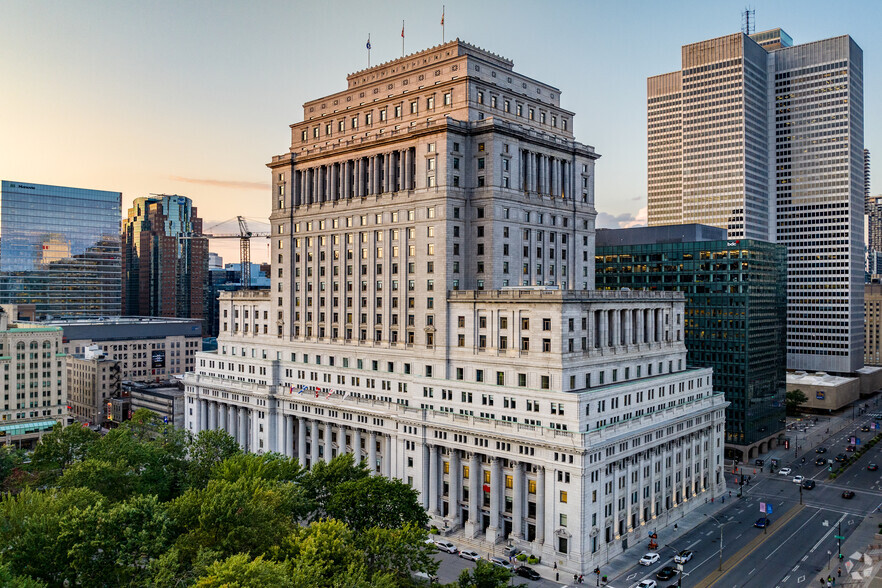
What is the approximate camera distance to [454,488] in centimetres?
11581

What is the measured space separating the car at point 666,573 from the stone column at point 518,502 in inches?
817

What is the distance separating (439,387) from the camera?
12162 centimetres

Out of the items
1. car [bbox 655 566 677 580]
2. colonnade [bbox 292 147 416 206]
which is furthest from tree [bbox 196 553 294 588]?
colonnade [bbox 292 147 416 206]

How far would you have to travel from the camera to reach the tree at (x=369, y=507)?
9125cm

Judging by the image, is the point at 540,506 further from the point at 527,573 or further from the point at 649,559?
the point at 649,559

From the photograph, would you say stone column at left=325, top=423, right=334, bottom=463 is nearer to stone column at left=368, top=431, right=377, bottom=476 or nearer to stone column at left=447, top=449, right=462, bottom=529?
stone column at left=368, top=431, right=377, bottom=476

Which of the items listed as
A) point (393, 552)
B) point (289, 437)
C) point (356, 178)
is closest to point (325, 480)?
point (393, 552)

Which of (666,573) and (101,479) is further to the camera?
(666,573)

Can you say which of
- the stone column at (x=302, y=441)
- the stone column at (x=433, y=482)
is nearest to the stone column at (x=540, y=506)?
the stone column at (x=433, y=482)

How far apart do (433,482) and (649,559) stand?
36.7 metres

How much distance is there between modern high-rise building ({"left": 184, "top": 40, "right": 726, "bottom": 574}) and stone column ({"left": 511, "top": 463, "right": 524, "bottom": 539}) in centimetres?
37

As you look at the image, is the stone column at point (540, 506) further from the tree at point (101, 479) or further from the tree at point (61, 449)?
the tree at point (61, 449)

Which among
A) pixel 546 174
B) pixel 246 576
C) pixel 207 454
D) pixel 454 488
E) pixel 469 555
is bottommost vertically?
pixel 469 555

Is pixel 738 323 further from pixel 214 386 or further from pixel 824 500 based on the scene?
pixel 214 386
